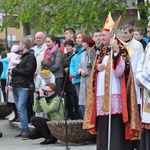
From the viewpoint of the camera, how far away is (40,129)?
35.5 ft

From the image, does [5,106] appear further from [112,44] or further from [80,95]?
[112,44]

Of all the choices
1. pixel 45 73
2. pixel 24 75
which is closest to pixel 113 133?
pixel 24 75

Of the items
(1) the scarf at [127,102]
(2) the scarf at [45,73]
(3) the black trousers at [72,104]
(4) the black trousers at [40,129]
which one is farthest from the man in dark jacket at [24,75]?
(1) the scarf at [127,102]

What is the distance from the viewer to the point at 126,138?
836 cm

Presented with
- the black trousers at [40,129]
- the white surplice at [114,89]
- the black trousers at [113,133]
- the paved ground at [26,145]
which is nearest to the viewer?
the white surplice at [114,89]

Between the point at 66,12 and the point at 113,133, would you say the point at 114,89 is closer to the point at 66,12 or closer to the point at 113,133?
the point at 113,133

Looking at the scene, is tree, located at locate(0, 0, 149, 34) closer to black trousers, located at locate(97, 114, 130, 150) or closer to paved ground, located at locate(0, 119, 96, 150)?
paved ground, located at locate(0, 119, 96, 150)

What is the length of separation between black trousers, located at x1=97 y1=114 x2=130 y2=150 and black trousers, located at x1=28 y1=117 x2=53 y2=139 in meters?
2.49

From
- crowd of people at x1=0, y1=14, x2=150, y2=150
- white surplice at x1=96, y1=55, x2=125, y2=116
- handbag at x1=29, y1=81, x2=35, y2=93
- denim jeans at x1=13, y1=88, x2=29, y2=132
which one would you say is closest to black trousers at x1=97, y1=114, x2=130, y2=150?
crowd of people at x1=0, y1=14, x2=150, y2=150

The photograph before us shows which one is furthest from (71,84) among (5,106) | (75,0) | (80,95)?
(75,0)

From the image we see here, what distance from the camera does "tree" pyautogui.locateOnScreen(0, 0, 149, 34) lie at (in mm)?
15578

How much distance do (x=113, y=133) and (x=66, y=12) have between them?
7894 mm

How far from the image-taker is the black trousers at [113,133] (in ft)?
27.3

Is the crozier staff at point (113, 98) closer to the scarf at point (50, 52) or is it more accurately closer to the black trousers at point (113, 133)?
the black trousers at point (113, 133)
